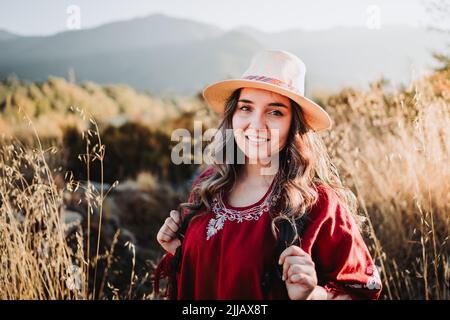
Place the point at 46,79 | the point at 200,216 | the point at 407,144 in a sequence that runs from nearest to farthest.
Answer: the point at 200,216 → the point at 407,144 → the point at 46,79

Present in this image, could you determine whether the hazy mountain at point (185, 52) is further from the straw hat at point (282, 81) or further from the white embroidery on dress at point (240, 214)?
the white embroidery on dress at point (240, 214)

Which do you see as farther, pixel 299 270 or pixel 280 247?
pixel 280 247

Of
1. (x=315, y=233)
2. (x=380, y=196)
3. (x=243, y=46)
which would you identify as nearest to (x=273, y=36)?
(x=243, y=46)

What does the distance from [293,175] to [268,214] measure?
192mm

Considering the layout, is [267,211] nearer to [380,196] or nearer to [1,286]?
[1,286]

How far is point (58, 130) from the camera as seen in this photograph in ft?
19.9

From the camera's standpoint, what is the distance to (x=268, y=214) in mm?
1758

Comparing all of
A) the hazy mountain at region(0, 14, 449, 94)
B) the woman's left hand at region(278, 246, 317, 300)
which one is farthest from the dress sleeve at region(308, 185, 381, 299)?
the hazy mountain at region(0, 14, 449, 94)

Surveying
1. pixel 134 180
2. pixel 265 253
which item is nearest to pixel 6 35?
pixel 134 180

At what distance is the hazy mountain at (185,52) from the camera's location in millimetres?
6734

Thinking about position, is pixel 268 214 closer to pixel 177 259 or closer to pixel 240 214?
pixel 240 214

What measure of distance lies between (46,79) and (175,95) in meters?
2.19

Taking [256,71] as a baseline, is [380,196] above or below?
below

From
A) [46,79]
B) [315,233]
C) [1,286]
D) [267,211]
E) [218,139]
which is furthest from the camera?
[46,79]
